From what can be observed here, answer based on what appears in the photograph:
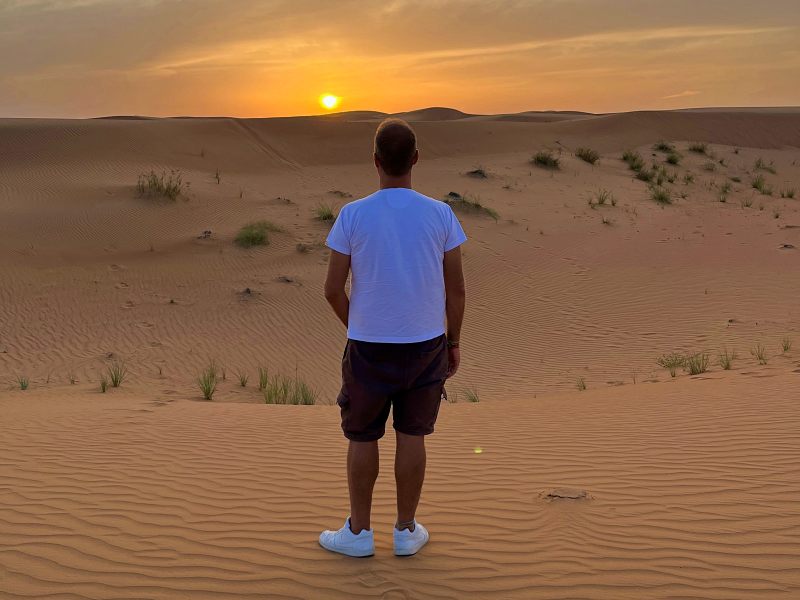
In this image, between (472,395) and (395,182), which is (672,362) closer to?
(472,395)

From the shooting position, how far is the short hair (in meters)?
3.21

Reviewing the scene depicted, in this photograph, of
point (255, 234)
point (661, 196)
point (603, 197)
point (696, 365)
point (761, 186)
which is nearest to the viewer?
point (696, 365)

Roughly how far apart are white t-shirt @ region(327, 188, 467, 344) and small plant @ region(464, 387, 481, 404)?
5.15m

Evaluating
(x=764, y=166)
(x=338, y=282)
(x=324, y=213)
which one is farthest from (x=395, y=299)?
(x=764, y=166)

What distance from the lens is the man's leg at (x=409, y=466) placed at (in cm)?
342

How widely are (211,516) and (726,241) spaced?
50.3 ft

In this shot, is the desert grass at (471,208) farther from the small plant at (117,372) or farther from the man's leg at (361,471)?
the man's leg at (361,471)

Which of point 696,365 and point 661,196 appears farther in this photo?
point 661,196

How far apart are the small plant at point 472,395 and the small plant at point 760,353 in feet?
10.7

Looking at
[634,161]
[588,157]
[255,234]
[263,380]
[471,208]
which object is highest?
[588,157]

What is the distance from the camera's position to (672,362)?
385 inches

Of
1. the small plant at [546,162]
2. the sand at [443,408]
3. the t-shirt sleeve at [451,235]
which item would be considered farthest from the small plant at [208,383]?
the small plant at [546,162]

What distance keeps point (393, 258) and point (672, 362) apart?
749cm

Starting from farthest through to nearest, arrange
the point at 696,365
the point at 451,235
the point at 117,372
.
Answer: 1. the point at 117,372
2. the point at 696,365
3. the point at 451,235
